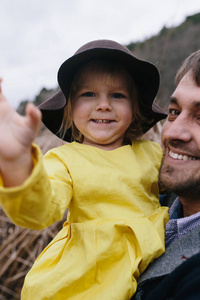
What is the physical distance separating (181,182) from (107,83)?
2.38 ft

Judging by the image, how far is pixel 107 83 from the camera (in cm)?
182

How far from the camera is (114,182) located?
5.27ft

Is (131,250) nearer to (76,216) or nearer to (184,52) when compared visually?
(76,216)

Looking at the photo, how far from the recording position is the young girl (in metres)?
1.03

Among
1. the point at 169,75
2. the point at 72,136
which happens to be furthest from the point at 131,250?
the point at 169,75

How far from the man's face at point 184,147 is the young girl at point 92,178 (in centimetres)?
17

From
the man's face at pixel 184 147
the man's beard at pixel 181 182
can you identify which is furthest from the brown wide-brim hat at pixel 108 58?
the man's beard at pixel 181 182

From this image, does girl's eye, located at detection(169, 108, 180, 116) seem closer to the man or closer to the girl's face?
the man

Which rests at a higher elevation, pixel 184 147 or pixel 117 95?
pixel 117 95

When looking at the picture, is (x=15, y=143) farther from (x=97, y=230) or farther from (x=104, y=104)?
(x=104, y=104)

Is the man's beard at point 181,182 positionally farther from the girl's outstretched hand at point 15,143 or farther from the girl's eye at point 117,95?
the girl's outstretched hand at point 15,143

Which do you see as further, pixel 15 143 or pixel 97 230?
pixel 97 230

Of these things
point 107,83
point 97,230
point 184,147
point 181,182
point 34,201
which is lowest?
point 97,230

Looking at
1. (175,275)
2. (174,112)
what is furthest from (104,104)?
(175,275)
